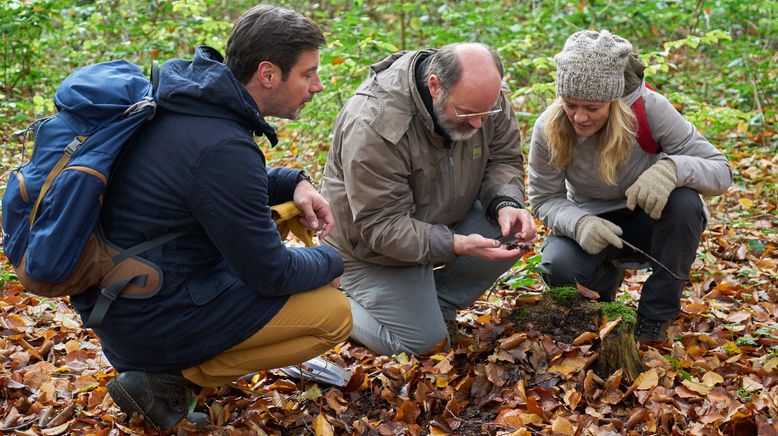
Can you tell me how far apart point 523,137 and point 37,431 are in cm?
524

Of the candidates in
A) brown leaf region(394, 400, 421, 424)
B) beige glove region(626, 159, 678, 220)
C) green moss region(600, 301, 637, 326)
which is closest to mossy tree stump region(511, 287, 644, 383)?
green moss region(600, 301, 637, 326)

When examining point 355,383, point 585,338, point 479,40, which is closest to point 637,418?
point 585,338

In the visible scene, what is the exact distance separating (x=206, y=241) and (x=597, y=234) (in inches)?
74.8

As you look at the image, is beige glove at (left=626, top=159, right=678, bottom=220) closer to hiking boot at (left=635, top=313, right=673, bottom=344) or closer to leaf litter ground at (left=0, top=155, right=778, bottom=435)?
hiking boot at (left=635, top=313, right=673, bottom=344)

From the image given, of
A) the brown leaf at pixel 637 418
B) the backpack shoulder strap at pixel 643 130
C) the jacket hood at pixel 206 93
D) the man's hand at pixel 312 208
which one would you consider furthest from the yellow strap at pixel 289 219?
the backpack shoulder strap at pixel 643 130

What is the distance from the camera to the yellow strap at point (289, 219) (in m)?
3.09

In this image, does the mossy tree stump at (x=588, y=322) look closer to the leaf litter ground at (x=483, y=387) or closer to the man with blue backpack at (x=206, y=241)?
the leaf litter ground at (x=483, y=387)

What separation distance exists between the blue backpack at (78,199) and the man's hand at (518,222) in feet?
5.32

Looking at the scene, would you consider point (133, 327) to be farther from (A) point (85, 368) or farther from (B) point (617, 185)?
(B) point (617, 185)

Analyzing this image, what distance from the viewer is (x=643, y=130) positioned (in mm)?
3664

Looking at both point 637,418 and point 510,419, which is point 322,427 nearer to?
point 510,419

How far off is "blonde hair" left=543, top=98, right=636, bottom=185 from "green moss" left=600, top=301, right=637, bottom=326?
645 mm

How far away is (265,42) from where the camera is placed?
2.73 meters

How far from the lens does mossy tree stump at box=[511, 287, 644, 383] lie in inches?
125
